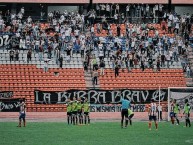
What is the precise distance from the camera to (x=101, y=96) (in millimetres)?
56094

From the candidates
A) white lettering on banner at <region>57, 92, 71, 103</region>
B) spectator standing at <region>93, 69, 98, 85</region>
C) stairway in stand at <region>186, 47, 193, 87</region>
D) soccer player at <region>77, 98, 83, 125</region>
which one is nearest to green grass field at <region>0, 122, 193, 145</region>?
soccer player at <region>77, 98, 83, 125</region>

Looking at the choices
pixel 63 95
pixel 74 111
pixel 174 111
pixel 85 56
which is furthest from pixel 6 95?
pixel 174 111

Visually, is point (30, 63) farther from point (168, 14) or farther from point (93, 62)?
point (168, 14)

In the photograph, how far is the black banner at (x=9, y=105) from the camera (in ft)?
173

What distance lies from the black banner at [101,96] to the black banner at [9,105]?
2281 millimetres

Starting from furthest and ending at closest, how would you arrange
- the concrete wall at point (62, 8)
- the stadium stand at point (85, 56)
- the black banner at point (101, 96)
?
the concrete wall at point (62, 8) < the stadium stand at point (85, 56) < the black banner at point (101, 96)

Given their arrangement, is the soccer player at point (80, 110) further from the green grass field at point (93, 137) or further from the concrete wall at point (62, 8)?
the concrete wall at point (62, 8)

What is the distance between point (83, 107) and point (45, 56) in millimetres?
15133

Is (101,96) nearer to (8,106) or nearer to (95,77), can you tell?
(95,77)

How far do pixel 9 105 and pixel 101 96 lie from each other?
7334 mm

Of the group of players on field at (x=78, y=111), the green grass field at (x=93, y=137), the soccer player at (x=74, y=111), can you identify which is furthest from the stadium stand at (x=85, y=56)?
the green grass field at (x=93, y=137)

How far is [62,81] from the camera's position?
2250 inches

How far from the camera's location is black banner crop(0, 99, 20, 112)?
52875 millimetres

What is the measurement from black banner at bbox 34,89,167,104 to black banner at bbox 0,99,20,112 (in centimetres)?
228
